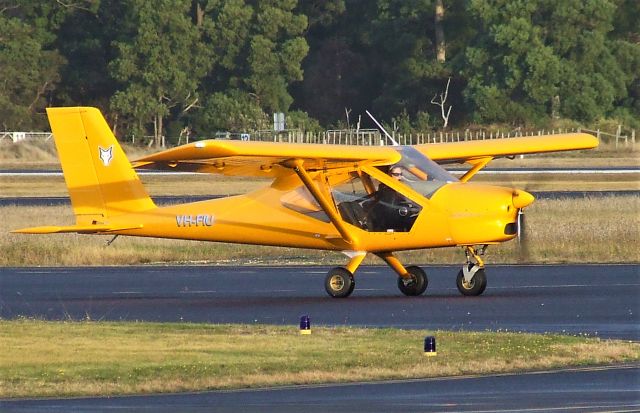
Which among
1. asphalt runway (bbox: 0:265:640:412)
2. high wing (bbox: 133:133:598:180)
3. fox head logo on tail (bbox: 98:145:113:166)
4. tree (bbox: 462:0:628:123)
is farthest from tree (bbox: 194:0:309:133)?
fox head logo on tail (bbox: 98:145:113:166)

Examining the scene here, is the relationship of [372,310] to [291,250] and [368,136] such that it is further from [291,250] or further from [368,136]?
[368,136]

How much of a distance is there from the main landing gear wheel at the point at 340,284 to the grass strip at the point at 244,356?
3620mm

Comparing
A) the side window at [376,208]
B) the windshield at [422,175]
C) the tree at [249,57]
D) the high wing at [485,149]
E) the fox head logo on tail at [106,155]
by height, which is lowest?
the side window at [376,208]

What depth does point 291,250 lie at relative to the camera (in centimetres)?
2852

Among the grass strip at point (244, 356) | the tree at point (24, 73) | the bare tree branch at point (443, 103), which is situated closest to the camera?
the grass strip at point (244, 356)

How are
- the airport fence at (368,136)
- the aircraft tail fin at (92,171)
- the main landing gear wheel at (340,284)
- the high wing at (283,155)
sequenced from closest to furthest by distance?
the high wing at (283,155) → the main landing gear wheel at (340,284) → the aircraft tail fin at (92,171) → the airport fence at (368,136)

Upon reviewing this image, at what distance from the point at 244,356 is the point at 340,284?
588cm

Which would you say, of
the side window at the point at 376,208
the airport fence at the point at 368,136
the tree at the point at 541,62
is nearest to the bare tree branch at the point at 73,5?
the airport fence at the point at 368,136

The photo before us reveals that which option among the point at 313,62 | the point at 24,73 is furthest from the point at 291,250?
the point at 313,62

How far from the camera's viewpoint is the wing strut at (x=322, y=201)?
65.5 ft

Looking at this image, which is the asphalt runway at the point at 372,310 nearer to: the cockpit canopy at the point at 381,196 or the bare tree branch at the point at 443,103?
the cockpit canopy at the point at 381,196

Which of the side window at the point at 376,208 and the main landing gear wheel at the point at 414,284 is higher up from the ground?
the side window at the point at 376,208

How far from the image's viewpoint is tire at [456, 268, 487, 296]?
1955 centimetres

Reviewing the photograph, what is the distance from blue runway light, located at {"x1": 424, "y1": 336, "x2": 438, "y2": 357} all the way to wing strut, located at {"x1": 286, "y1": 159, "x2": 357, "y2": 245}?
6.01 metres
